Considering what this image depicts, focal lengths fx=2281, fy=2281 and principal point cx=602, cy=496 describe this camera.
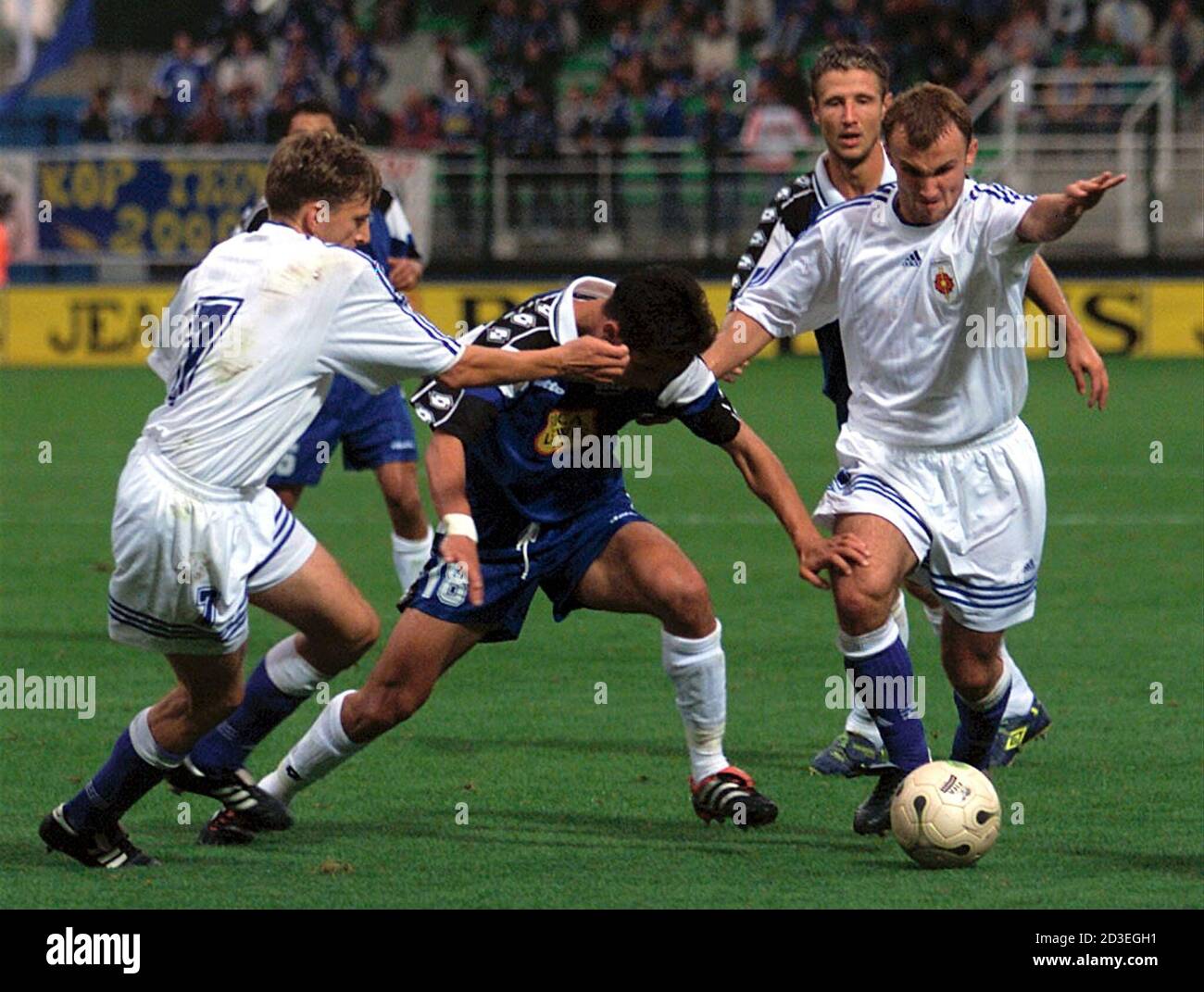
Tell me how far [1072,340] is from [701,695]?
4.57ft

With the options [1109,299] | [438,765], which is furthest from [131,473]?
[1109,299]

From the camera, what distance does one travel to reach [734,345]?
6465mm

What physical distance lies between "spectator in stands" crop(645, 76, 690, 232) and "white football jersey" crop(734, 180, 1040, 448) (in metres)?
16.4

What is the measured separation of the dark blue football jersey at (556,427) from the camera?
5961 millimetres

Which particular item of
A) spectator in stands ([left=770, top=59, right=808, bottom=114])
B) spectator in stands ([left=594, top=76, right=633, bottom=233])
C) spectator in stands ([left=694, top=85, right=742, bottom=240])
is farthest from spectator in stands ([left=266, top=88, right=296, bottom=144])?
spectator in stands ([left=770, top=59, right=808, bottom=114])

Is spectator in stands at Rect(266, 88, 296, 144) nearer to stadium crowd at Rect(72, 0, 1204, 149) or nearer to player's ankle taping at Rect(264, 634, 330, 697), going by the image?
stadium crowd at Rect(72, 0, 1204, 149)

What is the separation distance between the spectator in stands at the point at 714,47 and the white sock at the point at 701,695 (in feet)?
70.4

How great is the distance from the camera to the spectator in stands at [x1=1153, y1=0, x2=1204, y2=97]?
83.1 feet

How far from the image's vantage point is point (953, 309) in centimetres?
613

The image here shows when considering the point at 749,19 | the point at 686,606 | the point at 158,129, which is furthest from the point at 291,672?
the point at 749,19

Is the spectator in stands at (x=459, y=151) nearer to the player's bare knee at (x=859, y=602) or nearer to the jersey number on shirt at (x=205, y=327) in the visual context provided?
the player's bare knee at (x=859, y=602)

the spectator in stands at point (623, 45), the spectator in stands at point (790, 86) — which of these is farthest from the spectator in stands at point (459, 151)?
the spectator in stands at point (790, 86)

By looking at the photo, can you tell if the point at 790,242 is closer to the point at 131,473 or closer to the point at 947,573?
the point at 947,573

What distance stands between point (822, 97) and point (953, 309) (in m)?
1.28
